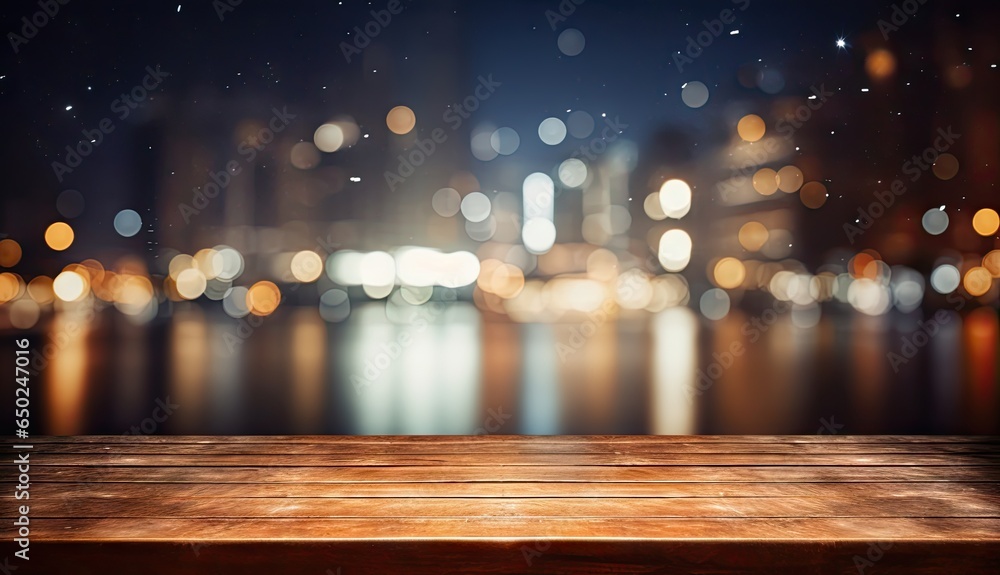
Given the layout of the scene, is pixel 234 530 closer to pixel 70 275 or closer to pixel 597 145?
pixel 597 145

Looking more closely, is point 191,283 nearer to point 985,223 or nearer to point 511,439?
point 985,223

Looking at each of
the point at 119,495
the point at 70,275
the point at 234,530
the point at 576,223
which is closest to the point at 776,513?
the point at 234,530

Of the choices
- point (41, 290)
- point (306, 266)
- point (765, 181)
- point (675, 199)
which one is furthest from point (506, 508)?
point (306, 266)

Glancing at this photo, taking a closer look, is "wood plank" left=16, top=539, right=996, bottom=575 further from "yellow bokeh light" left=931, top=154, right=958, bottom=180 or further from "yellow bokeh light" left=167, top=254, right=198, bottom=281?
"yellow bokeh light" left=167, top=254, right=198, bottom=281

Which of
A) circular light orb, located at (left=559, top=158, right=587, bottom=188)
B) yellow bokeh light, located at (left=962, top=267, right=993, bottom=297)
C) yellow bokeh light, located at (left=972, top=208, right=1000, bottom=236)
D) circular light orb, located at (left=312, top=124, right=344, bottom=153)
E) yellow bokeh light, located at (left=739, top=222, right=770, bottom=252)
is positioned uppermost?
circular light orb, located at (left=312, top=124, right=344, bottom=153)

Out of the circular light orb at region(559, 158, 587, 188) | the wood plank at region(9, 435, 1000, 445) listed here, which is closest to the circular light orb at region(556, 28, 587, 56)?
the wood plank at region(9, 435, 1000, 445)

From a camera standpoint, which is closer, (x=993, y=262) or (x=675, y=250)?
(x=993, y=262)

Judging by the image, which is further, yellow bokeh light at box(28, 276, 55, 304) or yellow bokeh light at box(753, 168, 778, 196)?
yellow bokeh light at box(753, 168, 778, 196)
